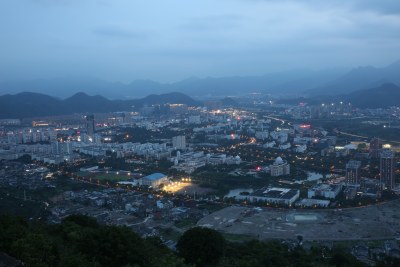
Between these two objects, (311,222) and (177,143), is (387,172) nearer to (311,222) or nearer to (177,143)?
(311,222)

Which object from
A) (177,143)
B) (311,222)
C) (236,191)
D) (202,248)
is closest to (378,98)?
(177,143)

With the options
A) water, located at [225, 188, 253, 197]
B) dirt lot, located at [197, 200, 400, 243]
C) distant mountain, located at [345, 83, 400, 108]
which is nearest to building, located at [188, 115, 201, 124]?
distant mountain, located at [345, 83, 400, 108]

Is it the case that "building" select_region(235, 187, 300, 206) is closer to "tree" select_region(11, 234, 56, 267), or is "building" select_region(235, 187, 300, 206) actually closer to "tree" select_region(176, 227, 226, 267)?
"tree" select_region(176, 227, 226, 267)

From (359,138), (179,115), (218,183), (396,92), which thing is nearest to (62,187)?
(218,183)

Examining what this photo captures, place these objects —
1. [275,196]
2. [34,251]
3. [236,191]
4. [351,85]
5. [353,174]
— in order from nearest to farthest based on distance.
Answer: [34,251] < [275,196] < [353,174] < [236,191] < [351,85]

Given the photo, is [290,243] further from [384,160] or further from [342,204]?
[384,160]
